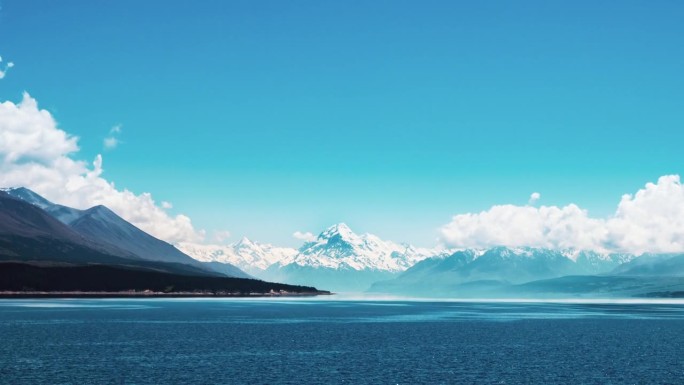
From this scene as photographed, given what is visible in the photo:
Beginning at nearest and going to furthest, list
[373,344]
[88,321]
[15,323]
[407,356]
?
[407,356] → [373,344] → [15,323] → [88,321]

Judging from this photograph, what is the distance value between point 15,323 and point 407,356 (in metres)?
91.4

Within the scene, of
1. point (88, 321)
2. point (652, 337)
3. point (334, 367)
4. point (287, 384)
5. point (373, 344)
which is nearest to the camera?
point (287, 384)

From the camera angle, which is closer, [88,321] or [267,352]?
[267,352]

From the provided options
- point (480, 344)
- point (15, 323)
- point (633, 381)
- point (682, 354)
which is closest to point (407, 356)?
point (480, 344)

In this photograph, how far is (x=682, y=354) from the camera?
342 feet

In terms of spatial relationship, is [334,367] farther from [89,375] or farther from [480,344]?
[480,344]

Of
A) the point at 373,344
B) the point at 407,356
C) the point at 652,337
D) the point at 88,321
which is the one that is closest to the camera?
the point at 407,356

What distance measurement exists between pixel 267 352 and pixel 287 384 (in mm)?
30559

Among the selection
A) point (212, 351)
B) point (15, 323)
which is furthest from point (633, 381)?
point (15, 323)

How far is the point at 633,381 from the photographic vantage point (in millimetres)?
76625

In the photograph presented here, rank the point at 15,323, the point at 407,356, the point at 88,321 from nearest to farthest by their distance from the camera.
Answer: the point at 407,356
the point at 15,323
the point at 88,321

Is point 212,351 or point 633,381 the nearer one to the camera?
point 633,381

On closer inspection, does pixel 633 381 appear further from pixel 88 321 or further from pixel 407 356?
pixel 88 321

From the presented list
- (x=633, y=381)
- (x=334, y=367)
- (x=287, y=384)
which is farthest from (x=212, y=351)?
(x=633, y=381)
